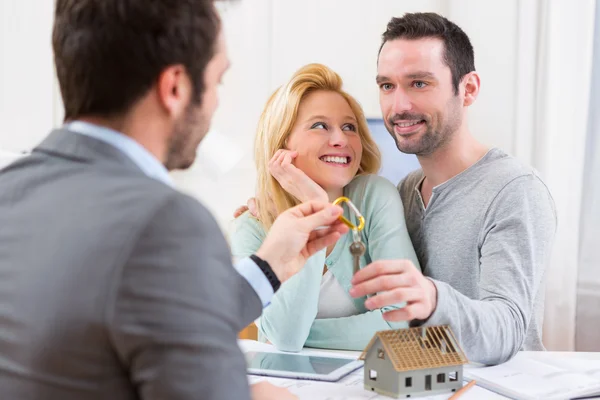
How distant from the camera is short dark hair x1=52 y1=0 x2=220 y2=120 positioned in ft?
2.78

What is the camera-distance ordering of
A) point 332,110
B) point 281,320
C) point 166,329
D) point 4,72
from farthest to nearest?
point 4,72 → point 332,110 → point 281,320 → point 166,329

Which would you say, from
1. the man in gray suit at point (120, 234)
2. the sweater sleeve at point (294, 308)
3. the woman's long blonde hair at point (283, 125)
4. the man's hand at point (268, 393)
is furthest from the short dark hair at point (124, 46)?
the woman's long blonde hair at point (283, 125)

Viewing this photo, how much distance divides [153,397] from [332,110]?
1480 mm

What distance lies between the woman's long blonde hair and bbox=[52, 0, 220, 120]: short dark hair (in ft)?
3.80

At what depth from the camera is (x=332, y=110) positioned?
2088 mm

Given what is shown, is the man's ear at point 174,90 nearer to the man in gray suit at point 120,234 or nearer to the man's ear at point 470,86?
the man in gray suit at point 120,234

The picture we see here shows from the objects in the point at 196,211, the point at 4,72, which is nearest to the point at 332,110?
the point at 196,211

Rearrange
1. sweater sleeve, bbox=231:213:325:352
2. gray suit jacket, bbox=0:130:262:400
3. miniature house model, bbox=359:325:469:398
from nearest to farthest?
gray suit jacket, bbox=0:130:262:400 → miniature house model, bbox=359:325:469:398 → sweater sleeve, bbox=231:213:325:352

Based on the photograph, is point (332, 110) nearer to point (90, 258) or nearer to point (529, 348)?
point (529, 348)

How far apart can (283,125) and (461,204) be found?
0.57 meters

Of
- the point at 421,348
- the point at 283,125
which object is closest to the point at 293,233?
the point at 421,348

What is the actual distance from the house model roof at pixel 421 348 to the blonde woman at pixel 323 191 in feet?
1.46

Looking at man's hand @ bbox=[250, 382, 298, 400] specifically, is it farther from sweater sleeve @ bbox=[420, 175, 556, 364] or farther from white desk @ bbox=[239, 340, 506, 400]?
sweater sleeve @ bbox=[420, 175, 556, 364]

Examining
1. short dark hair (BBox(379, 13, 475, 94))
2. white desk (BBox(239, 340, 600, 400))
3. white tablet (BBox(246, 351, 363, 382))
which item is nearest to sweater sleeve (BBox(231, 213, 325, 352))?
white tablet (BBox(246, 351, 363, 382))
